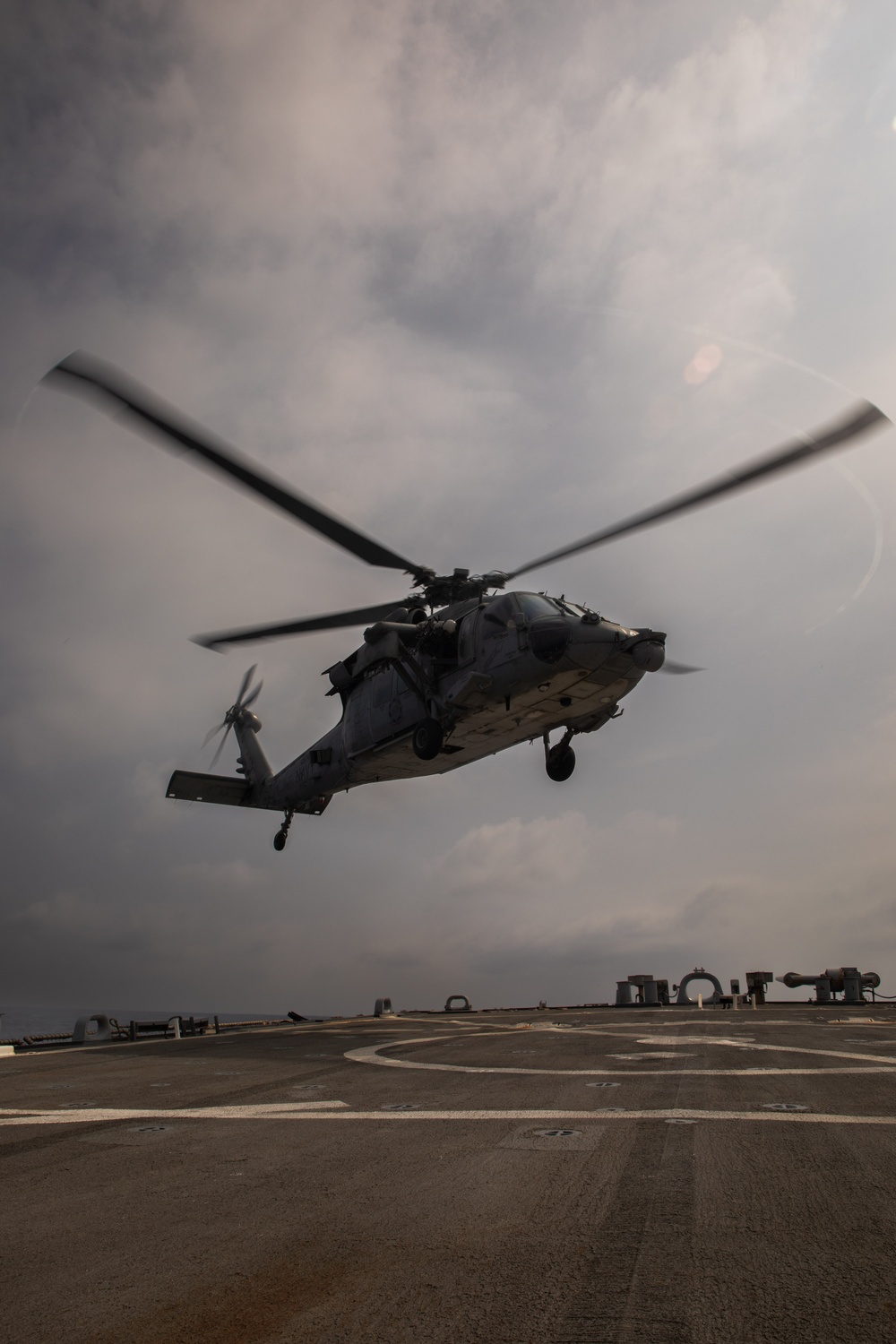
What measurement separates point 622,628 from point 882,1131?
13.0 metres

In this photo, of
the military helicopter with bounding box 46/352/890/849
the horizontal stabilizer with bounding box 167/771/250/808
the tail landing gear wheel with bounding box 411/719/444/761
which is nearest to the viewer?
the military helicopter with bounding box 46/352/890/849

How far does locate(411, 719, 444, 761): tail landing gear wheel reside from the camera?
21.4 meters

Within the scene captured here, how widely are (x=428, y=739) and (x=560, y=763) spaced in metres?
3.80

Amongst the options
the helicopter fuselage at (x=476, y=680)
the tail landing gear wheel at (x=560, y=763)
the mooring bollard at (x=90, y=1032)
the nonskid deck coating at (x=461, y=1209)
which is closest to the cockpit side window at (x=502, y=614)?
the helicopter fuselage at (x=476, y=680)

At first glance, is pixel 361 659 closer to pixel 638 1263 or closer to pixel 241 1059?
pixel 241 1059

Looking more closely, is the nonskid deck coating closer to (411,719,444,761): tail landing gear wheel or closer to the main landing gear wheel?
(411,719,444,761): tail landing gear wheel

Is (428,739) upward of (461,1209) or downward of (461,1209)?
upward

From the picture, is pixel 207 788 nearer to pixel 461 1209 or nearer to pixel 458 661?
pixel 458 661

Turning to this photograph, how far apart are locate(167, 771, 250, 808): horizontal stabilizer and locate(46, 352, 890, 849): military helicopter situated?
13.4 ft

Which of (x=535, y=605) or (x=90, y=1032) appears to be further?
(x=90, y=1032)

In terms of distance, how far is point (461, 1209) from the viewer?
521 cm

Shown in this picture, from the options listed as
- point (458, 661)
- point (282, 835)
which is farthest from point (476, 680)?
point (282, 835)

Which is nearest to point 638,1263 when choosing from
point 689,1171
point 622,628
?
point 689,1171

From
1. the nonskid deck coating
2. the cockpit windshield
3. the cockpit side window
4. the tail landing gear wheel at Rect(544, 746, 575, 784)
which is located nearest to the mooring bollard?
the nonskid deck coating
